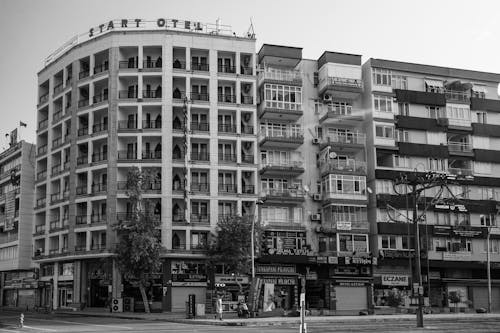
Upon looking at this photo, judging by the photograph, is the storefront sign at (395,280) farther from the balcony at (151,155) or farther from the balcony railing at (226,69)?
the balcony railing at (226,69)

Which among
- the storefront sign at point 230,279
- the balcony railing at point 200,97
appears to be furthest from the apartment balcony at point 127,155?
the storefront sign at point 230,279

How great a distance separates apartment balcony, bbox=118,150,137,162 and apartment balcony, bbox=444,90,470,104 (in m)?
36.8

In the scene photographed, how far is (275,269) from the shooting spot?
6994 centimetres

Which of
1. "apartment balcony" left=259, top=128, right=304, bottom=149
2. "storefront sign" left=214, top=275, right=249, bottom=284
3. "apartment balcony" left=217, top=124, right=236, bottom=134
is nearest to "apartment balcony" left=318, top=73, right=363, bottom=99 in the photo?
"apartment balcony" left=259, top=128, right=304, bottom=149

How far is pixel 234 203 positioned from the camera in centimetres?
7194

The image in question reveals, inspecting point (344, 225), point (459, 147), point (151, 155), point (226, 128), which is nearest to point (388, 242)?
point (344, 225)

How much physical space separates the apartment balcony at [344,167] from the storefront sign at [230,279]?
48.6 ft

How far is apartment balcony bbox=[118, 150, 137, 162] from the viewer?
71525 mm

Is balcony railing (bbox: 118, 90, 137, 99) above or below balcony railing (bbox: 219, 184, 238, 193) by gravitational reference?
above

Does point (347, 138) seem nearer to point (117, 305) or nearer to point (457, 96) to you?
point (457, 96)

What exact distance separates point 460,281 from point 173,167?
112ft

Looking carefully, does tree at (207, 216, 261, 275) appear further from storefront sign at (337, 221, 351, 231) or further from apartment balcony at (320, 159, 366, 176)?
apartment balcony at (320, 159, 366, 176)

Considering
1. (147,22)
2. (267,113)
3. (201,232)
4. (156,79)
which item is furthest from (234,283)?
(147,22)

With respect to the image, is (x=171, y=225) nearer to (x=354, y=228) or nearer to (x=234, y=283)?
(x=234, y=283)
